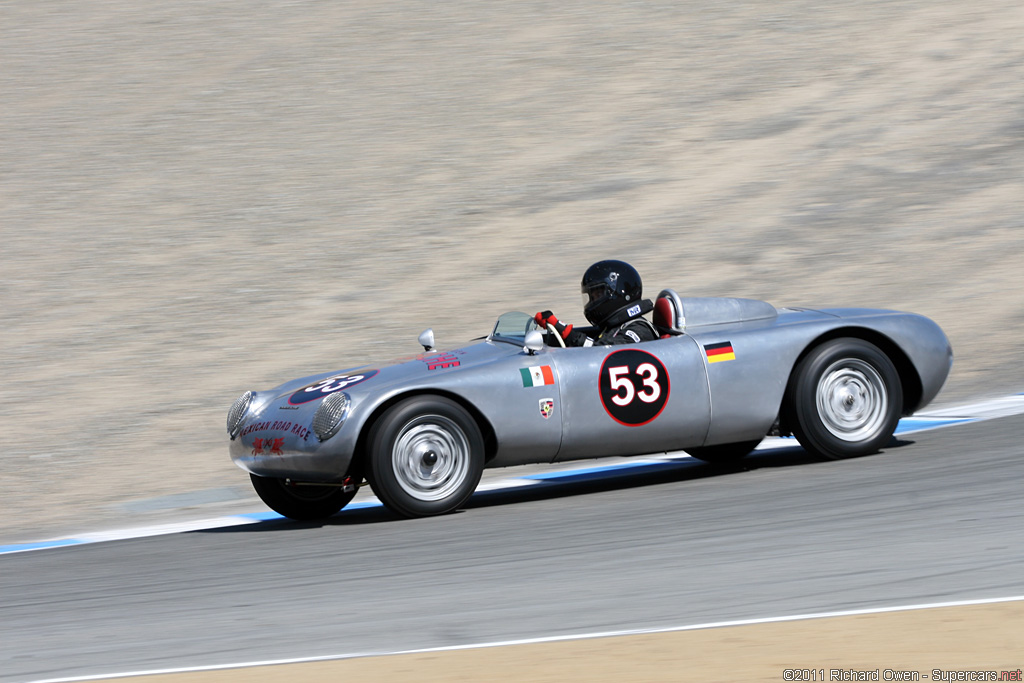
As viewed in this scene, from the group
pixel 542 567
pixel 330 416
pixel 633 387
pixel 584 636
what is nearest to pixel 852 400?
pixel 633 387

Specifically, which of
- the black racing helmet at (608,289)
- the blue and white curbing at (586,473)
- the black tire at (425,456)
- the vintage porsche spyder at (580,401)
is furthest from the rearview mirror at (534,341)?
the blue and white curbing at (586,473)

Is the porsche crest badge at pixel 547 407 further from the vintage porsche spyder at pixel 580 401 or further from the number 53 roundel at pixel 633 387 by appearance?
the number 53 roundel at pixel 633 387

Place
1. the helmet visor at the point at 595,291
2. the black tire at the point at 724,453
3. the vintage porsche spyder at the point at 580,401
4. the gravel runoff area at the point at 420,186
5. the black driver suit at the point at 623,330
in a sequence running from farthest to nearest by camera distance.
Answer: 1. the gravel runoff area at the point at 420,186
2. the black tire at the point at 724,453
3. the helmet visor at the point at 595,291
4. the black driver suit at the point at 623,330
5. the vintage porsche spyder at the point at 580,401

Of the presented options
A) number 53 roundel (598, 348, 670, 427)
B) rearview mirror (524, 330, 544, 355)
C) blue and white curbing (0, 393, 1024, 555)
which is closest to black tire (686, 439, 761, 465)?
blue and white curbing (0, 393, 1024, 555)

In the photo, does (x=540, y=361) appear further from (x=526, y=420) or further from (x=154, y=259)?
(x=154, y=259)

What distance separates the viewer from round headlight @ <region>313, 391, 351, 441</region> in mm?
6770

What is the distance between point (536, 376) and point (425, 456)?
752mm

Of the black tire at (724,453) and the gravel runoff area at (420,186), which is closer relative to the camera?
the black tire at (724,453)

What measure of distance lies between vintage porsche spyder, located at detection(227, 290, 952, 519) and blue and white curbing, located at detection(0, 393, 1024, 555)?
1.71ft

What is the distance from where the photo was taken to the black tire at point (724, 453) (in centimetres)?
837

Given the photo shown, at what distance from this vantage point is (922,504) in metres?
6.30

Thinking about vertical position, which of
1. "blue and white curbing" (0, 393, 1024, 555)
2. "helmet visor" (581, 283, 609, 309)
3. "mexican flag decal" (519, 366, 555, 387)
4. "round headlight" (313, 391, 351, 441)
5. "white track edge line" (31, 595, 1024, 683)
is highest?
"helmet visor" (581, 283, 609, 309)

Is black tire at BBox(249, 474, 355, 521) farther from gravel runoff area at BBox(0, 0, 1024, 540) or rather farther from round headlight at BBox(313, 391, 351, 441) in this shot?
gravel runoff area at BBox(0, 0, 1024, 540)

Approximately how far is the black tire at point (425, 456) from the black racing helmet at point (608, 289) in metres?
1.30
